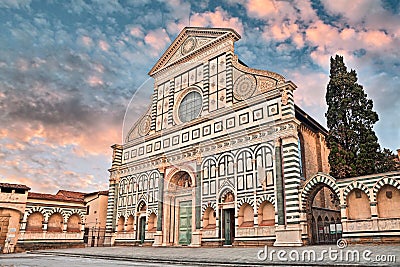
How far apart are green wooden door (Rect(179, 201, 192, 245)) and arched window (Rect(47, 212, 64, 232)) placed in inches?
408

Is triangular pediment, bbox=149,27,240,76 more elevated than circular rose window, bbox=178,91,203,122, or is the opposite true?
triangular pediment, bbox=149,27,240,76

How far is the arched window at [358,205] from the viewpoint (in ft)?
55.8

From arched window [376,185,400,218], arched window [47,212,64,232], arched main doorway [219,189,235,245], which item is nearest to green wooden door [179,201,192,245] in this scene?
arched main doorway [219,189,235,245]

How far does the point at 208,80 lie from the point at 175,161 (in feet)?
21.0

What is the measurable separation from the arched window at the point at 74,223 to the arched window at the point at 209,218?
12.6 metres

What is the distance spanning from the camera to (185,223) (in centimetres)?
2414

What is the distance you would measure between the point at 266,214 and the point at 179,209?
7.60m

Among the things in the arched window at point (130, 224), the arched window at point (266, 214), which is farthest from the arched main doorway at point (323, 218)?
the arched window at point (130, 224)

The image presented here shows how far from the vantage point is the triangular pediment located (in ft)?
Answer: 81.6

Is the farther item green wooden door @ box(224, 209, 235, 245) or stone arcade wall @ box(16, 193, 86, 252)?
stone arcade wall @ box(16, 193, 86, 252)

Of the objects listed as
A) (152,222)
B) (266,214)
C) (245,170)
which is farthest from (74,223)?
(266,214)

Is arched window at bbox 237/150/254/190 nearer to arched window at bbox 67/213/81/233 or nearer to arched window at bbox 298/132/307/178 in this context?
arched window at bbox 298/132/307/178

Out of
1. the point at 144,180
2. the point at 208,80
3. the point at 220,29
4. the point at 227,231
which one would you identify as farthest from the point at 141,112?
the point at 227,231

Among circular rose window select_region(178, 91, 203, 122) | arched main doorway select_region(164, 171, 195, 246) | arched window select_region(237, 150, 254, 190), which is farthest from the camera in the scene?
circular rose window select_region(178, 91, 203, 122)
